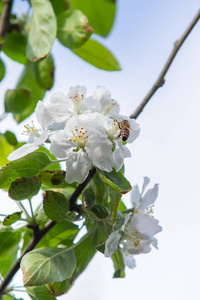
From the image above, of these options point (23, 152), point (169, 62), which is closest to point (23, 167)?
point (23, 152)

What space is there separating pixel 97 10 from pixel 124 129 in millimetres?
854

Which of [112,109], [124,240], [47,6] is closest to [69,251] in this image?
[124,240]

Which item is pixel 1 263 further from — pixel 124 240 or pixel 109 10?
pixel 109 10

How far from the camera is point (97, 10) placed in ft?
5.13

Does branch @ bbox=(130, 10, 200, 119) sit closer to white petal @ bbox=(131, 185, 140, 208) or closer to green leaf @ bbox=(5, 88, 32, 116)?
white petal @ bbox=(131, 185, 140, 208)

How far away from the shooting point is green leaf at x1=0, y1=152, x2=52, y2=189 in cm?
89

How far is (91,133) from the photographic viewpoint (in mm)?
831

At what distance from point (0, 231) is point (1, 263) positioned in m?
0.21

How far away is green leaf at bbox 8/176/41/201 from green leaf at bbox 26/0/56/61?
377 mm

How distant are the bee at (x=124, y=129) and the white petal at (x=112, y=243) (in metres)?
0.21

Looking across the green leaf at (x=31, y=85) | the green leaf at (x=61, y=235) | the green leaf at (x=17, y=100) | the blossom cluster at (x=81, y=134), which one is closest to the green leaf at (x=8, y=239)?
the green leaf at (x=61, y=235)

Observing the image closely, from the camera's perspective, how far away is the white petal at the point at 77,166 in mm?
826

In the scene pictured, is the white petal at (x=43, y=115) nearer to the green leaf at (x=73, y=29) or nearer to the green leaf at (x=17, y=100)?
the green leaf at (x=73, y=29)

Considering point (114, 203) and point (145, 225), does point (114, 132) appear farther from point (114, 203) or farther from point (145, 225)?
point (145, 225)
